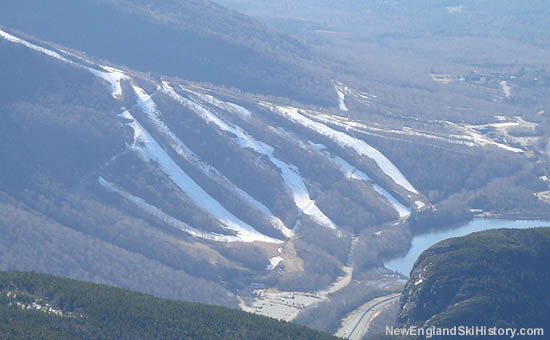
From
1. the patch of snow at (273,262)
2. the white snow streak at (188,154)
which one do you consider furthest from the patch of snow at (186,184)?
the patch of snow at (273,262)

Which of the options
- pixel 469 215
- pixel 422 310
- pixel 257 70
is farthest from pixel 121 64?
pixel 422 310

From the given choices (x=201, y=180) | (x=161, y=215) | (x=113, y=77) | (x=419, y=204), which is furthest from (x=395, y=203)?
(x=113, y=77)

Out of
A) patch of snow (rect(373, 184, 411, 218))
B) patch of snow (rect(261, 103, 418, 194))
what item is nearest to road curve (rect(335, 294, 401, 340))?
patch of snow (rect(373, 184, 411, 218))

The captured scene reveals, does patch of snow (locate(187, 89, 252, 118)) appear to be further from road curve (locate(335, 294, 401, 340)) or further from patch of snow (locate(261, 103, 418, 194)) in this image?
road curve (locate(335, 294, 401, 340))

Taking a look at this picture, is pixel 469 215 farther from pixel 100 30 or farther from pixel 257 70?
pixel 100 30

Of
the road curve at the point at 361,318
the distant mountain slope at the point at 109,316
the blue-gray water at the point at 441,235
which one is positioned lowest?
the blue-gray water at the point at 441,235

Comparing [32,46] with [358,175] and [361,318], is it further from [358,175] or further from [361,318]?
[361,318]

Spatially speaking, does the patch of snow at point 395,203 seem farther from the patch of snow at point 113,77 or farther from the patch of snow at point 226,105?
the patch of snow at point 113,77
